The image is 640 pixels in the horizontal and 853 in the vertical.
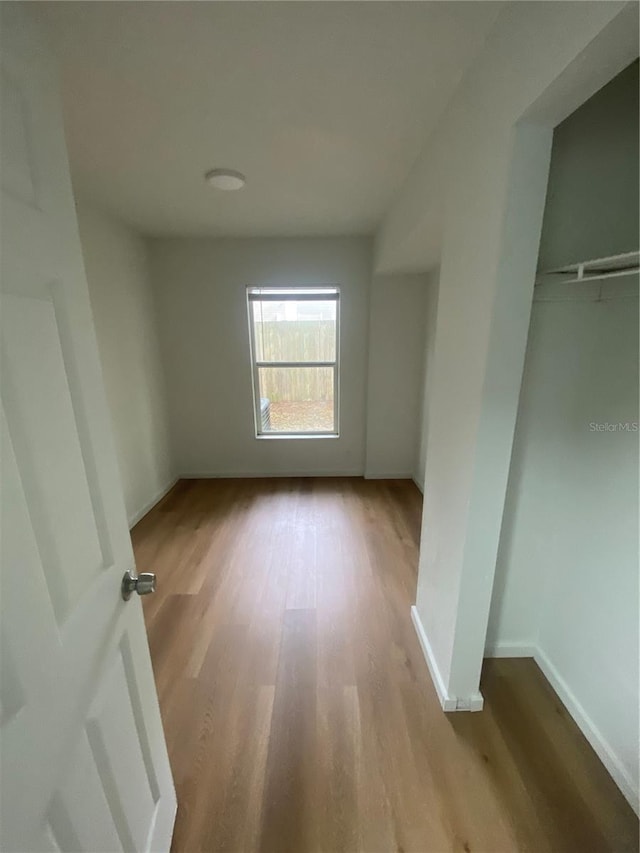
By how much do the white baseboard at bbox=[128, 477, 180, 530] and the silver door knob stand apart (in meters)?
2.23

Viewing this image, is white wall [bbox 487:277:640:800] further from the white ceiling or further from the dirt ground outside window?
the dirt ground outside window

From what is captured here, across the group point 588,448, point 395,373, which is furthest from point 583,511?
point 395,373

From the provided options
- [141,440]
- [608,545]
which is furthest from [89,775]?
[141,440]

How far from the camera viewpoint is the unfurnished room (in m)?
0.62

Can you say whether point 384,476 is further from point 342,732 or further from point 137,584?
point 137,584

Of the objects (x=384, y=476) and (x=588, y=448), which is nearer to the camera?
(x=588, y=448)

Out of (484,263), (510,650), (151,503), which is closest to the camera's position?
(484,263)

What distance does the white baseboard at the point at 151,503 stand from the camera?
2909mm

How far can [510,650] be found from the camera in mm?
1660

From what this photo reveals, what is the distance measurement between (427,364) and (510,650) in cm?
231

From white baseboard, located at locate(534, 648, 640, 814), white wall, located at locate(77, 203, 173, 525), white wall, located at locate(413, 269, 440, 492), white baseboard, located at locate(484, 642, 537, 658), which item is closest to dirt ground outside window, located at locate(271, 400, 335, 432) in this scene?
white wall, located at locate(413, 269, 440, 492)

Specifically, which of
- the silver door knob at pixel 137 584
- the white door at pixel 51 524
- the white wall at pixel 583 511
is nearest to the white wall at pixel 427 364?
the white wall at pixel 583 511

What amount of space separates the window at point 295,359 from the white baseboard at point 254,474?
433 millimetres

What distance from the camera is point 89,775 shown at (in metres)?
0.68
